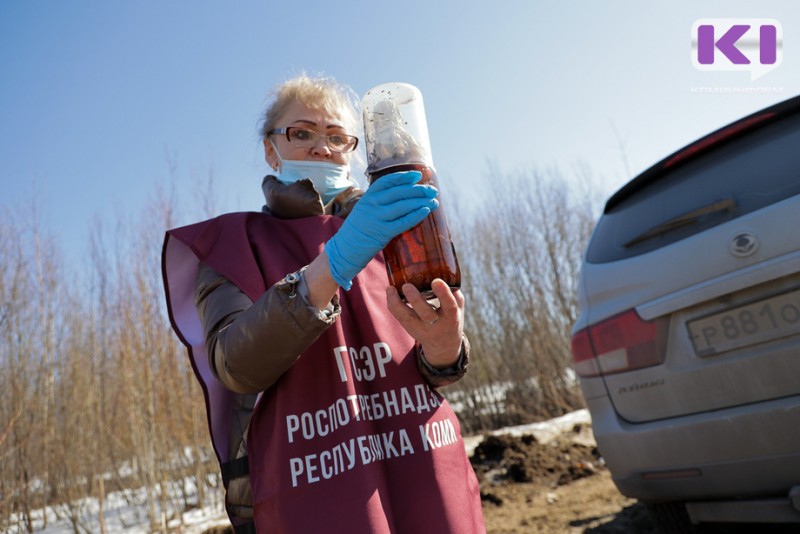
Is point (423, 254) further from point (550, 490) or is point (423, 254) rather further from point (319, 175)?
point (550, 490)

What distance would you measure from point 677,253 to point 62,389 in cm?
732

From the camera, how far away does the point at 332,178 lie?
1.56m

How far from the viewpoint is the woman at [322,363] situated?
0.98m

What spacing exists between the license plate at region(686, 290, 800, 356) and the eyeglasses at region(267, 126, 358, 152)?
1371 mm

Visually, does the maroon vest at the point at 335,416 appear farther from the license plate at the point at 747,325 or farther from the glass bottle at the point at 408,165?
the license plate at the point at 747,325

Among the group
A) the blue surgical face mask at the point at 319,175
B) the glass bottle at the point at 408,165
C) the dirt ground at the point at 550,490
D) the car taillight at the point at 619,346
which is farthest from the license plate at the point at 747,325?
the dirt ground at the point at 550,490

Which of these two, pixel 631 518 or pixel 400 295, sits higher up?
pixel 400 295

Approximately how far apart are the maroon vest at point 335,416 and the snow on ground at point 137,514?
3.75m

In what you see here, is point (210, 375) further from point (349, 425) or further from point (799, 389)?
point (799, 389)

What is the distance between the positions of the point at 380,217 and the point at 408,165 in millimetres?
137

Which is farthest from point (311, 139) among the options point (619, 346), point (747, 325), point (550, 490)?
point (550, 490)

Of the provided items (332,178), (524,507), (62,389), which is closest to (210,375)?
(332,178)

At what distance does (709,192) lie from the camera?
190cm

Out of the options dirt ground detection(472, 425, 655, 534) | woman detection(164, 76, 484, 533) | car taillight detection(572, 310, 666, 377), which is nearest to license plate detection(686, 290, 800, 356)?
car taillight detection(572, 310, 666, 377)
